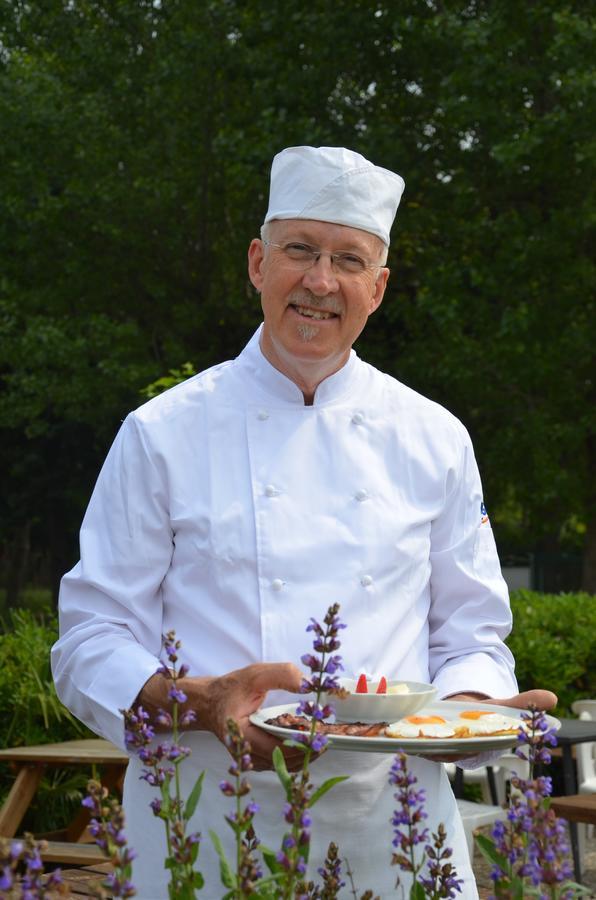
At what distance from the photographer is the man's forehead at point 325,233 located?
8.12 feet

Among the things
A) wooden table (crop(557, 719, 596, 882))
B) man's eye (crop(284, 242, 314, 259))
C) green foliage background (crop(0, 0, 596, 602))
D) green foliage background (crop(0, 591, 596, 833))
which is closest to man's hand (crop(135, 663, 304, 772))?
man's eye (crop(284, 242, 314, 259))

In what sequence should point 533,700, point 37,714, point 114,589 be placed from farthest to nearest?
point 37,714
point 114,589
point 533,700

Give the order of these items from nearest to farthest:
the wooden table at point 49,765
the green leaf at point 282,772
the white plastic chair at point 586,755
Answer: the green leaf at point 282,772, the wooden table at point 49,765, the white plastic chair at point 586,755

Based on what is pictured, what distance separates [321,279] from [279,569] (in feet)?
1.64

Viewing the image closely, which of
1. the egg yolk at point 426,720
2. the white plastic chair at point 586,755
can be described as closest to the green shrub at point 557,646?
the white plastic chair at point 586,755

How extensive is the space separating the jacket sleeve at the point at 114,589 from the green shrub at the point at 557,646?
20.6ft

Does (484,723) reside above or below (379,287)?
below

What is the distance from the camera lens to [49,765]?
5.90 m

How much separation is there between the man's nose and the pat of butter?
2.24 ft

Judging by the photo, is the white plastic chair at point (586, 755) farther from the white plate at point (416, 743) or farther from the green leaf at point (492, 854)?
the green leaf at point (492, 854)

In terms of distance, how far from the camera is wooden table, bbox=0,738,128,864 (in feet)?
18.4

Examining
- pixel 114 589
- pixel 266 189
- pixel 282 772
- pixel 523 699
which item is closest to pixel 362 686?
pixel 523 699

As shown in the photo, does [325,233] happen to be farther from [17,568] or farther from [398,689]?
[17,568]

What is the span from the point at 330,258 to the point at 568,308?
15387mm
